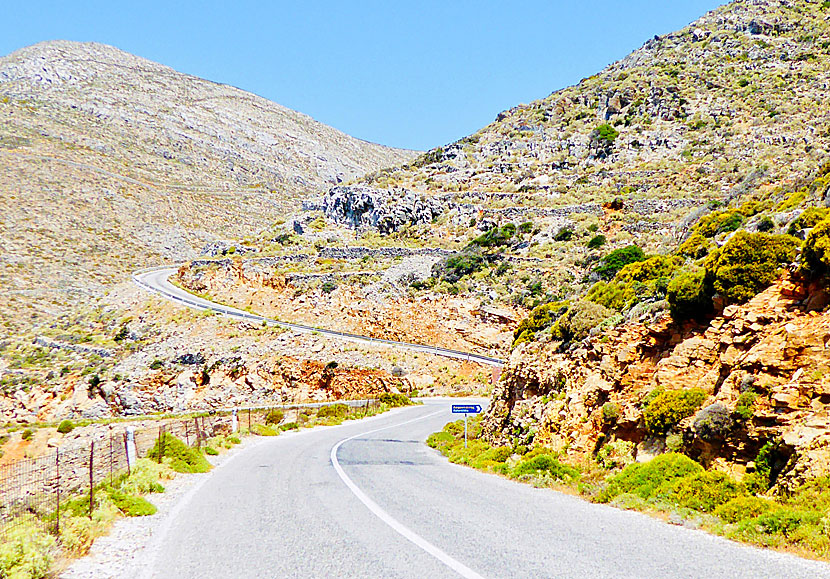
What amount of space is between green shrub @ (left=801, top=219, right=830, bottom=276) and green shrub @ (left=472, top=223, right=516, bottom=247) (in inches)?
1720

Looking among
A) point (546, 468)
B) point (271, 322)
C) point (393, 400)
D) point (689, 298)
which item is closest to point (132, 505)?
point (546, 468)

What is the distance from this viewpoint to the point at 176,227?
8594cm

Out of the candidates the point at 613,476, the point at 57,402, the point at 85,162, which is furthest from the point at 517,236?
the point at 85,162

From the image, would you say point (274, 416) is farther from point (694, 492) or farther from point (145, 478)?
point (694, 492)

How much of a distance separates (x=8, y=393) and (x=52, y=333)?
1178cm

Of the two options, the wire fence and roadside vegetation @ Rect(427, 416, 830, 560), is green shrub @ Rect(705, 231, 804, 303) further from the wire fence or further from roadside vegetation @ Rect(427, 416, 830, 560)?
the wire fence

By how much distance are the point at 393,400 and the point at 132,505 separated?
26.9 meters

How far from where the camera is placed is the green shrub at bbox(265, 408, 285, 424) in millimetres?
28547

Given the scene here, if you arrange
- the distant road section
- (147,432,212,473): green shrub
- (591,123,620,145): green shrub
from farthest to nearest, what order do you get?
(591,123,620,145): green shrub < the distant road section < (147,432,212,473): green shrub

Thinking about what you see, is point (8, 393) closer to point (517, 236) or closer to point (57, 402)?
point (57, 402)

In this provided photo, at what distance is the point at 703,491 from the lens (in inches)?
310

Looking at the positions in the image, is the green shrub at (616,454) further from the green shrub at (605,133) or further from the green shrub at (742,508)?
the green shrub at (605,133)

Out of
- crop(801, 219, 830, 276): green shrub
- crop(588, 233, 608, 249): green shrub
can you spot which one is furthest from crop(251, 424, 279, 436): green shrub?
crop(588, 233, 608, 249): green shrub

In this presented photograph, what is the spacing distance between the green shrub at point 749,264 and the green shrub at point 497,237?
4217cm
